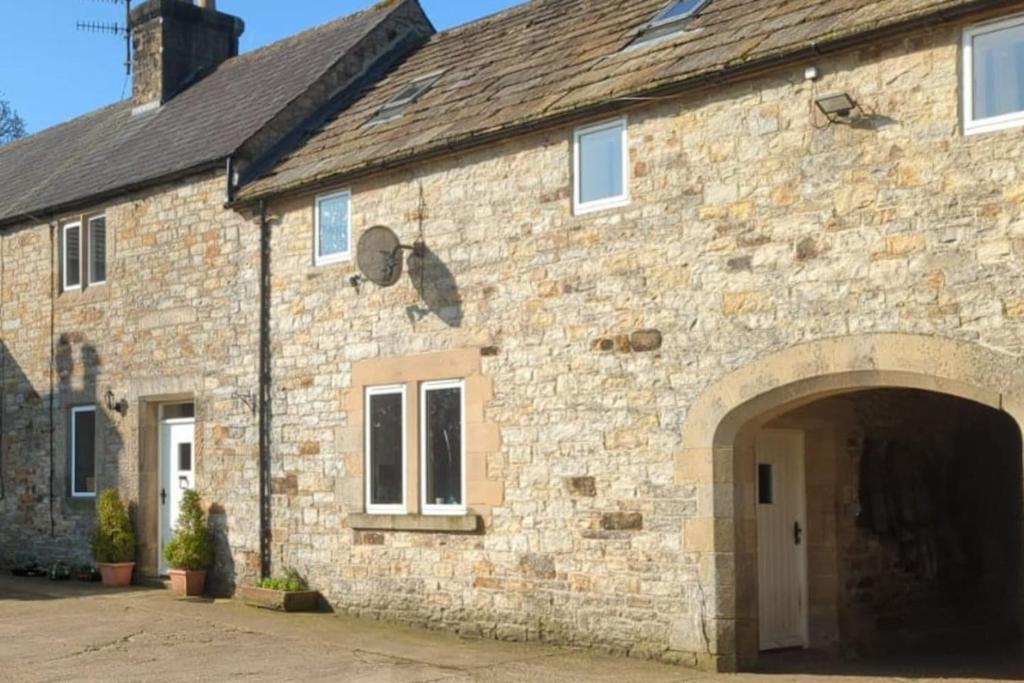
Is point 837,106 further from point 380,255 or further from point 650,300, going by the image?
point 380,255

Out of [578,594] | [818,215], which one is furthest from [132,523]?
[818,215]

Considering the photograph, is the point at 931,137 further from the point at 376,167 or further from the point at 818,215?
the point at 376,167

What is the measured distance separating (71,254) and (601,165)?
374 inches

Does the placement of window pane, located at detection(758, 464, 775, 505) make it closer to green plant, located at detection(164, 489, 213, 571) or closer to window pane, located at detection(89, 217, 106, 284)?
green plant, located at detection(164, 489, 213, 571)

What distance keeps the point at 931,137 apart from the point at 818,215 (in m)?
1.03

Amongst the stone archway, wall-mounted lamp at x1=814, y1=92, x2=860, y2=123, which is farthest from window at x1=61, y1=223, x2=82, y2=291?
wall-mounted lamp at x1=814, y1=92, x2=860, y2=123

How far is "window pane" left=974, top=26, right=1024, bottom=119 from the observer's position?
9.70 metres

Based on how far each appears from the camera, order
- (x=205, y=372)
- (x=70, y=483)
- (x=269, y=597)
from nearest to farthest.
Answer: (x=269, y=597)
(x=205, y=372)
(x=70, y=483)

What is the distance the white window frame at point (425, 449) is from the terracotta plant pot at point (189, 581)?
12.1 ft

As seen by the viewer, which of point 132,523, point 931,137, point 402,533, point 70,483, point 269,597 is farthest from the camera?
point 70,483

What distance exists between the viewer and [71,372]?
18.7 meters

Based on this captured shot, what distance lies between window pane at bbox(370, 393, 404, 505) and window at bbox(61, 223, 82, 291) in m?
6.41

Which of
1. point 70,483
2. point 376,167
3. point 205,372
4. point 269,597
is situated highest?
point 376,167

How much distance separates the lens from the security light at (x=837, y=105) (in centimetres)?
1046
